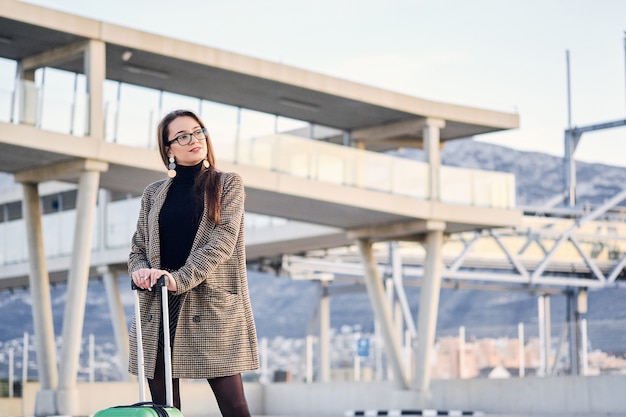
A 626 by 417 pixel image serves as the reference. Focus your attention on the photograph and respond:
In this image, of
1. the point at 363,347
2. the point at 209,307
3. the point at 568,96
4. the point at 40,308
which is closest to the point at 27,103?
the point at 40,308

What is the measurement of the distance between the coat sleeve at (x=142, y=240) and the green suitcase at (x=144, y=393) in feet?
0.63

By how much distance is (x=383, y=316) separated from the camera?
37.3m

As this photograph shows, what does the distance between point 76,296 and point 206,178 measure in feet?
76.7

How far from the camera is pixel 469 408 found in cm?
3278

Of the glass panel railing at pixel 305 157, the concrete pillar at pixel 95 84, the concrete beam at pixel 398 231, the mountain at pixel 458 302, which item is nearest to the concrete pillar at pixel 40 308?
the concrete pillar at pixel 95 84

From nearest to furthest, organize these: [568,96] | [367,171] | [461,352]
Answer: [367,171] < [461,352] < [568,96]

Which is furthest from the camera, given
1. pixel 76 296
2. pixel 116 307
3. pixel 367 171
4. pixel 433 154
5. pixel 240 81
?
pixel 116 307

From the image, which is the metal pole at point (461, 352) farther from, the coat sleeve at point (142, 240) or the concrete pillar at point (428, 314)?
the coat sleeve at point (142, 240)

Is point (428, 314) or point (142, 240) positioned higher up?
point (428, 314)

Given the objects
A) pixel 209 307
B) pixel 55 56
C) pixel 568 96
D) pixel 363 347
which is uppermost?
pixel 568 96

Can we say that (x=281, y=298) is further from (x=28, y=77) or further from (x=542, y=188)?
→ (x=28, y=77)

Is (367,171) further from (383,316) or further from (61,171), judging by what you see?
(61,171)

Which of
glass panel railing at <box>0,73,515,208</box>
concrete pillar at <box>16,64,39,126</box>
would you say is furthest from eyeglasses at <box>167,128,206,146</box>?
glass panel railing at <box>0,73,515,208</box>

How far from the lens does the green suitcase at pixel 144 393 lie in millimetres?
4898
